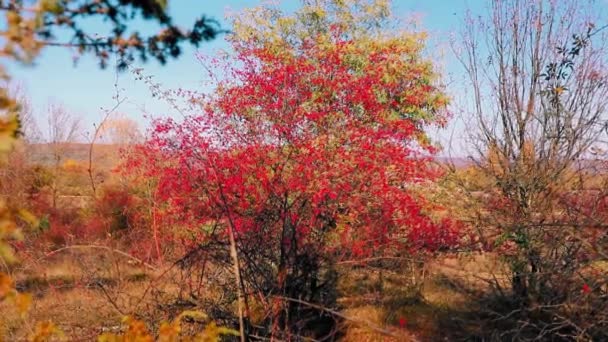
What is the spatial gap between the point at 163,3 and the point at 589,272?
4.92m

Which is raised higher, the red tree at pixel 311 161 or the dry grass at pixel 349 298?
the red tree at pixel 311 161

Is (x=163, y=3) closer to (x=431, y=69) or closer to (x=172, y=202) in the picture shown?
(x=172, y=202)

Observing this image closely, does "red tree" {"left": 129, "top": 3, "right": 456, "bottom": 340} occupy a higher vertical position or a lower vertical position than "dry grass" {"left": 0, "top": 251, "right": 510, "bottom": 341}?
higher

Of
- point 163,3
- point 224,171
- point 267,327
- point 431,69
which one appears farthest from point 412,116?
point 163,3

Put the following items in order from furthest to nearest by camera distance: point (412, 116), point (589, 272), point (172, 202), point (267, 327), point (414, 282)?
point (412, 116), point (414, 282), point (172, 202), point (589, 272), point (267, 327)

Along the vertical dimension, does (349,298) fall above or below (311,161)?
below

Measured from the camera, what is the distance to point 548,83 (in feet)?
21.6

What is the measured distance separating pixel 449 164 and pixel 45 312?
21.6ft

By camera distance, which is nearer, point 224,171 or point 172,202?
point 224,171

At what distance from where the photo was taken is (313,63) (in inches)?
384

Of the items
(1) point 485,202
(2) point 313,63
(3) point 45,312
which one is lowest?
(3) point 45,312

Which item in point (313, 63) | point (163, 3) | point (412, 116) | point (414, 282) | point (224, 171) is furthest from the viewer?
point (412, 116)

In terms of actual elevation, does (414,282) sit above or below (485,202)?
below

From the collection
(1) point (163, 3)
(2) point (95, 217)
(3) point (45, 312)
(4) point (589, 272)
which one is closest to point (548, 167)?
(4) point (589, 272)
